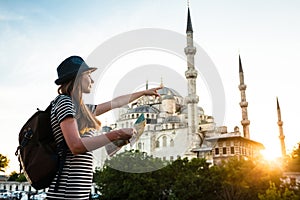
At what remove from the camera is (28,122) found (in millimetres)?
1611

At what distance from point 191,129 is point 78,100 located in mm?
32049

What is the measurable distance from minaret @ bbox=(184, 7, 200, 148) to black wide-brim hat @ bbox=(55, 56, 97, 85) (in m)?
28.2

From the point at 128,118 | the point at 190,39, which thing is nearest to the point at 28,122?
the point at 190,39

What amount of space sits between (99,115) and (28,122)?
56cm

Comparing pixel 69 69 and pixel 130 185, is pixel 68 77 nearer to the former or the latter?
pixel 69 69

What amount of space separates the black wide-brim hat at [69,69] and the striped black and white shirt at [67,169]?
0.10 m

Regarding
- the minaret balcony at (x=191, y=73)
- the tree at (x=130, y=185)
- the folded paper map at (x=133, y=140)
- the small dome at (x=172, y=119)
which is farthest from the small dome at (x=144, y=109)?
the folded paper map at (x=133, y=140)

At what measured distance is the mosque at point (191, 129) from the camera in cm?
3047

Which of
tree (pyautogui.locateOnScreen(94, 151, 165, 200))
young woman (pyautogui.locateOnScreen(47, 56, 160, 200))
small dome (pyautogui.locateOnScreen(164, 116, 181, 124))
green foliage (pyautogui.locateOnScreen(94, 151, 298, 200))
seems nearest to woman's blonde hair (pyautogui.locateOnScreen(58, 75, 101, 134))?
young woman (pyautogui.locateOnScreen(47, 56, 160, 200))

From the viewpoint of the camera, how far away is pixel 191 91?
31953 millimetres

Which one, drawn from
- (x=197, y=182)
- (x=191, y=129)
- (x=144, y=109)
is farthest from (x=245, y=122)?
(x=197, y=182)

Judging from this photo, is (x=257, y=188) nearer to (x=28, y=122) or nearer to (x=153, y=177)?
(x=153, y=177)

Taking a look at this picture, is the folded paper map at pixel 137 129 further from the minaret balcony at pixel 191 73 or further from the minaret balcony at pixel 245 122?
the minaret balcony at pixel 245 122

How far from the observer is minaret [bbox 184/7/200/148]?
31094 millimetres
